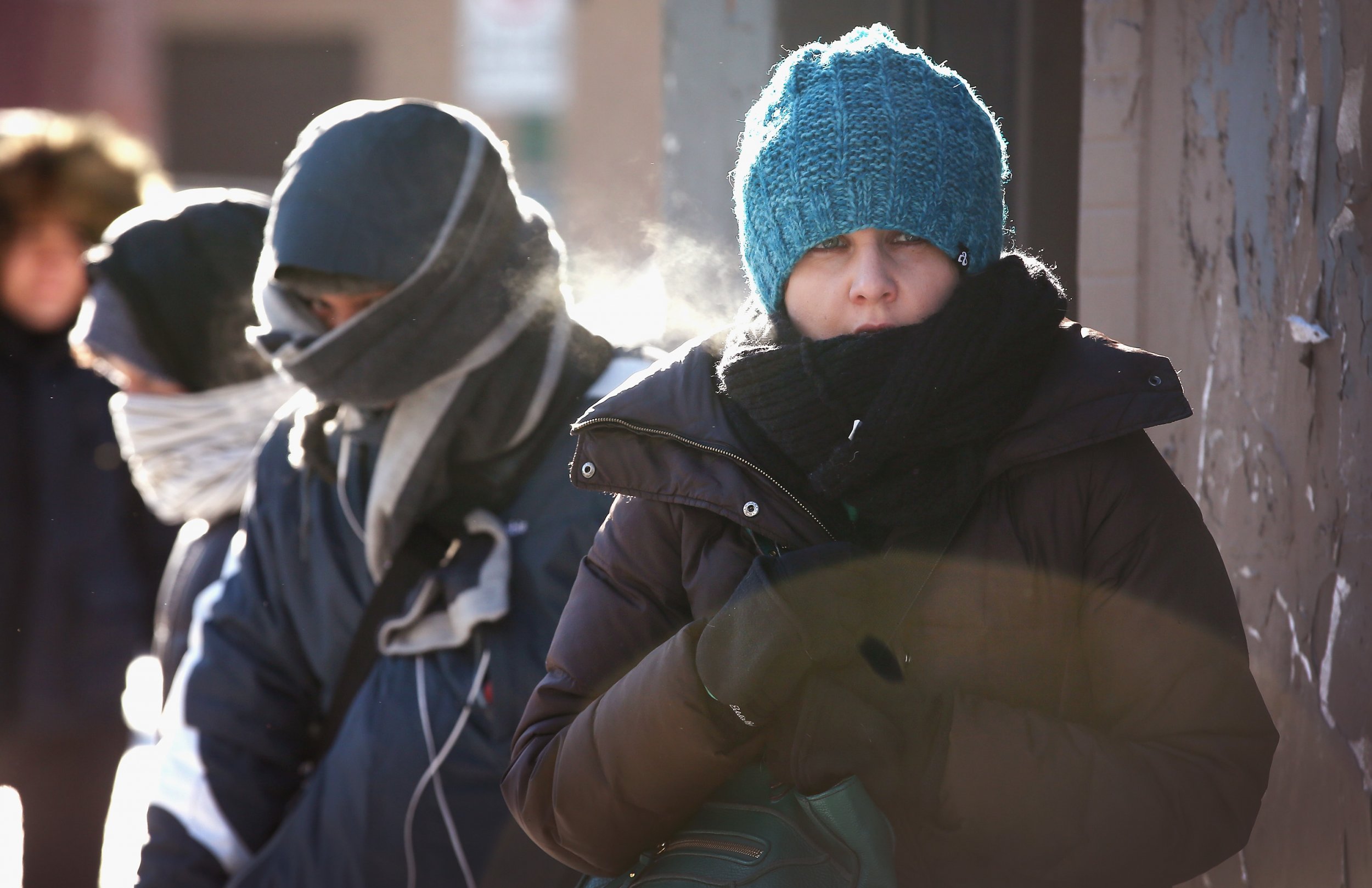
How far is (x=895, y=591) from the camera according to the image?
1386 millimetres

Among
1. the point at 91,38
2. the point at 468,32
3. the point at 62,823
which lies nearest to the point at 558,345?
the point at 62,823

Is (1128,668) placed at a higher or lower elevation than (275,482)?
higher

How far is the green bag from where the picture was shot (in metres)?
1.29

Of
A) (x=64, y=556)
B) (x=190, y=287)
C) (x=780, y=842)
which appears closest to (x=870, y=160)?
(x=780, y=842)

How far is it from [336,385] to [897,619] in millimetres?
1327

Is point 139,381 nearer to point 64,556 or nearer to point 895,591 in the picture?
point 64,556

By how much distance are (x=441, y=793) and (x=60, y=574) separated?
6.43ft

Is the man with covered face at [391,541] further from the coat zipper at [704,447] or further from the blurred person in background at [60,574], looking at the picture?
the blurred person in background at [60,574]

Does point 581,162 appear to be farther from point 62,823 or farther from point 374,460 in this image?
point 374,460

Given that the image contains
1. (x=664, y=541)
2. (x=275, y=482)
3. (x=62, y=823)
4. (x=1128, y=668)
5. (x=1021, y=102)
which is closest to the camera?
(x=1128, y=668)

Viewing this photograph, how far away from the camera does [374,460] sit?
8.11 feet

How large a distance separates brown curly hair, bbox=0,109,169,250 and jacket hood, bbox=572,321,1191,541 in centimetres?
302

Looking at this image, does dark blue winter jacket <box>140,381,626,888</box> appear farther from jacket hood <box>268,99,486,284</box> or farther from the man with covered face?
jacket hood <box>268,99,486,284</box>

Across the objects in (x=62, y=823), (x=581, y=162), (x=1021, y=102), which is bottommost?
(x=62, y=823)
